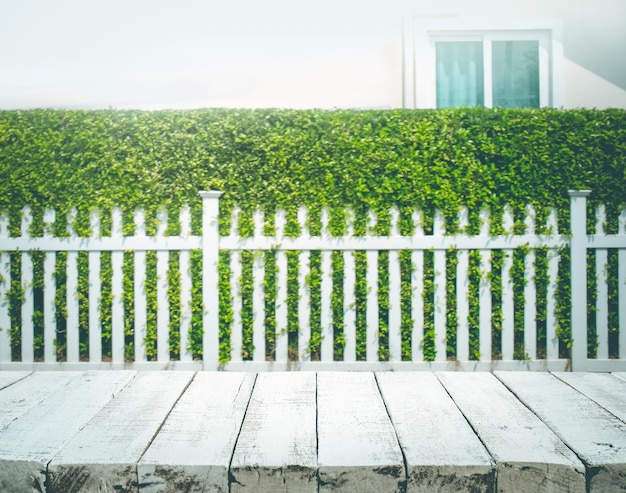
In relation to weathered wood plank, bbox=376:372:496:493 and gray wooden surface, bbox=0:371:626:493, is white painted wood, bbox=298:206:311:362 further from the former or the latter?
weathered wood plank, bbox=376:372:496:493

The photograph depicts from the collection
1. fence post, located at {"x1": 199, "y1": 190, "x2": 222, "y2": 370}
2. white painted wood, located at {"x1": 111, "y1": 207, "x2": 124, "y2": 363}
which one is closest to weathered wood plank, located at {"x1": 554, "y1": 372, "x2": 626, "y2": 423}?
fence post, located at {"x1": 199, "y1": 190, "x2": 222, "y2": 370}

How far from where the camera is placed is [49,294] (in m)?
3.67

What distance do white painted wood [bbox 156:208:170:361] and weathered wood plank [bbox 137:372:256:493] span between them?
96 centimetres

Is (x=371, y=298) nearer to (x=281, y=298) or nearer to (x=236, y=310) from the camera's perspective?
(x=281, y=298)

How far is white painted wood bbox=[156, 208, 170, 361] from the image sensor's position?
3.61 metres

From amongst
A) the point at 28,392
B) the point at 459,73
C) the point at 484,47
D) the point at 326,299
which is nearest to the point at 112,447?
the point at 28,392

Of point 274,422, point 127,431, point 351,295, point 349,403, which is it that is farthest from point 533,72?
point 127,431

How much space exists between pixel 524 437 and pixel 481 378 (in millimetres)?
1093

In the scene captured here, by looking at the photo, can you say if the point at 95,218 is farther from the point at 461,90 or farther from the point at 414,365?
the point at 461,90

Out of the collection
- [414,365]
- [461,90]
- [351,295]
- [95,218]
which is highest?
[461,90]

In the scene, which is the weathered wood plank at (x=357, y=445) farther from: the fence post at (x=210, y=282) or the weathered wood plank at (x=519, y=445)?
the fence post at (x=210, y=282)

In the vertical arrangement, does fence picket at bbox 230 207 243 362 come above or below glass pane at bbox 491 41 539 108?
below

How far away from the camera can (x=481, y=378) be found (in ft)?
10.2

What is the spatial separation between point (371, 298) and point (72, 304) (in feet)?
7.58
